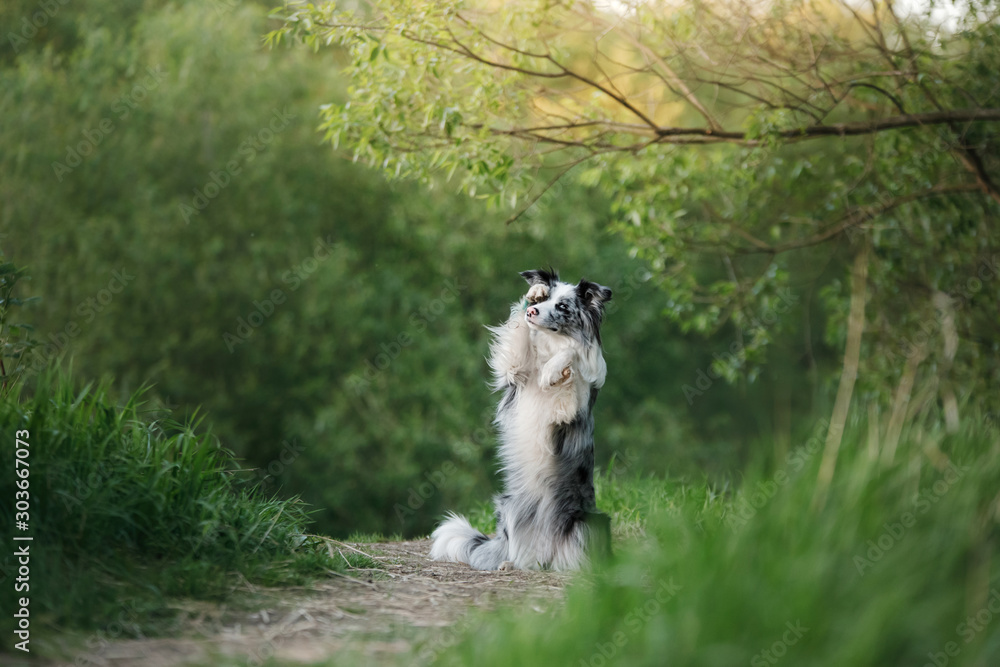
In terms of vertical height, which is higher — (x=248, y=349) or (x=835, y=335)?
(x=835, y=335)

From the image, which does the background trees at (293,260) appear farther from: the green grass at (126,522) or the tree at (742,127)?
the green grass at (126,522)

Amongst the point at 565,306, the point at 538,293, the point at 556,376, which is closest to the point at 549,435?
the point at 556,376

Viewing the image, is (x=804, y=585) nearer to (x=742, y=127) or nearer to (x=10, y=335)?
(x=10, y=335)

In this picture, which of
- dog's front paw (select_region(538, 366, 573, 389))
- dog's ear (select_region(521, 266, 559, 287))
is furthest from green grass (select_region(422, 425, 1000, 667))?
dog's ear (select_region(521, 266, 559, 287))

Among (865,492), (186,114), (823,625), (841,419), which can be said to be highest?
(186,114)

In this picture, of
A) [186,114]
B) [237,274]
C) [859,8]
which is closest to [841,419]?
[859,8]

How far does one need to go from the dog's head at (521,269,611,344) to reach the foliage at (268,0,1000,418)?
1611mm

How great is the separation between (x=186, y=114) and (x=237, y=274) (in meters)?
3.19

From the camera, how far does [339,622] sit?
3721 mm

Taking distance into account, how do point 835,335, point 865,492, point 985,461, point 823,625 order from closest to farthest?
point 823,625
point 865,492
point 985,461
point 835,335

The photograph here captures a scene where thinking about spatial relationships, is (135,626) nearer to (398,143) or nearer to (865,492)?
(865,492)

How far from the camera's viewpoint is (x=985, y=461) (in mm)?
3986

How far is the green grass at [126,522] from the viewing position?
3.52m

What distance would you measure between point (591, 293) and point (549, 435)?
938 millimetres
